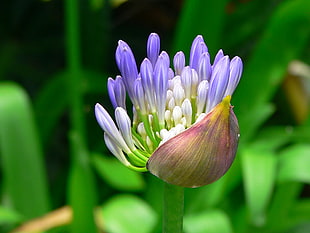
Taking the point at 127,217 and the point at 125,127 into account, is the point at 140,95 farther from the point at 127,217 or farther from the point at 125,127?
the point at 127,217

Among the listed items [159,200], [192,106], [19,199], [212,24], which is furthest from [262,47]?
[192,106]

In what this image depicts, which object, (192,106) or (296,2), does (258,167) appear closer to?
(296,2)

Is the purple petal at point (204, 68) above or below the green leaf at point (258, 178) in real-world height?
below

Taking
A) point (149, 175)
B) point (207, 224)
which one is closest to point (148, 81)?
point (207, 224)

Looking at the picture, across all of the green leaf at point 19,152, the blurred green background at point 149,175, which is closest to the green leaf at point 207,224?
the blurred green background at point 149,175

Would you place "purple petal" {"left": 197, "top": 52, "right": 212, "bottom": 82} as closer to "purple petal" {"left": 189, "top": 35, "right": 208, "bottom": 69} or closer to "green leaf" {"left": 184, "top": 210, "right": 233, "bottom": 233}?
"purple petal" {"left": 189, "top": 35, "right": 208, "bottom": 69}

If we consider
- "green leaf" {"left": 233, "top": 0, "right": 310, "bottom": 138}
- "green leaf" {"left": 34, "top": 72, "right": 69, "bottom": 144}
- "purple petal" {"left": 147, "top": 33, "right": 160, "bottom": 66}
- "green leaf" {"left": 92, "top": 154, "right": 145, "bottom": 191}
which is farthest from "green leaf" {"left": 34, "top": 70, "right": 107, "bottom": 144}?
"purple petal" {"left": 147, "top": 33, "right": 160, "bottom": 66}

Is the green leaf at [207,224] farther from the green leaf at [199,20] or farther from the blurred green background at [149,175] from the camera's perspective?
the green leaf at [199,20]
